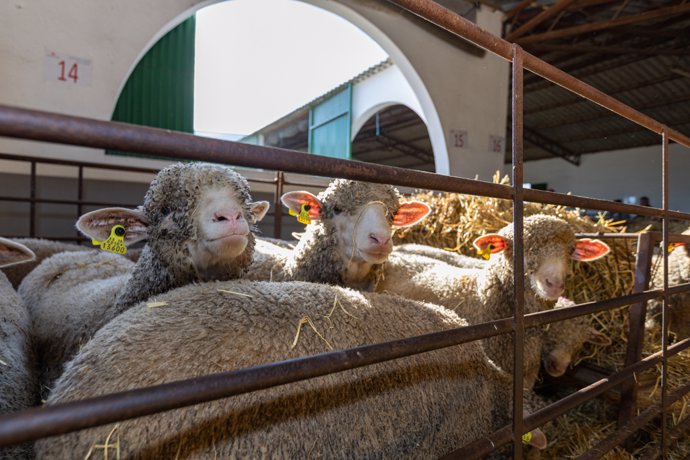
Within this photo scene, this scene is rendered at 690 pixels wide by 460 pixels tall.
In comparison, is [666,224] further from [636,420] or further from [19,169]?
[19,169]

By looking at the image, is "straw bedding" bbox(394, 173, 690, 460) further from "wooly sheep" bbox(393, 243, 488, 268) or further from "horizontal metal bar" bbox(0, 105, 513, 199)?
"horizontal metal bar" bbox(0, 105, 513, 199)

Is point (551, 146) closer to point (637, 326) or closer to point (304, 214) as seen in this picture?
point (637, 326)

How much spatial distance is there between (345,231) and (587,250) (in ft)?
4.69

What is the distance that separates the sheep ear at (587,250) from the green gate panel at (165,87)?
4.93 metres

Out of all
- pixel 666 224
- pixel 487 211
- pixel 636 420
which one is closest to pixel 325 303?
pixel 636 420

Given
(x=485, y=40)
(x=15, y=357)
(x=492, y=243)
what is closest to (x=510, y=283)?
(x=492, y=243)

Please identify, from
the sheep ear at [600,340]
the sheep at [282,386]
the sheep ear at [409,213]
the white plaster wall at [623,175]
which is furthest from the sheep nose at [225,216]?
the white plaster wall at [623,175]

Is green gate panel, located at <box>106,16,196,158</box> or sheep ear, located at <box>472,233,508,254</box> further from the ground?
green gate panel, located at <box>106,16,196,158</box>

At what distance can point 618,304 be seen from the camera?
5.08ft

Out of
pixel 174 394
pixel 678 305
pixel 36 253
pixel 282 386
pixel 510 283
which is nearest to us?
pixel 174 394

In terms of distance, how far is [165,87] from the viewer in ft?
18.4

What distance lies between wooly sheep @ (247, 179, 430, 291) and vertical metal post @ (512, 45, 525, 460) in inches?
34.0

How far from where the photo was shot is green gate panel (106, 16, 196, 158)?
5367 millimetres

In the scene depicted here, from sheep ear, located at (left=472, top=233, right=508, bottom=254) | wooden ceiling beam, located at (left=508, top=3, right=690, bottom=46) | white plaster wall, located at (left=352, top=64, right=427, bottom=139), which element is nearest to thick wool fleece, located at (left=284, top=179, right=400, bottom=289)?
sheep ear, located at (left=472, top=233, right=508, bottom=254)
